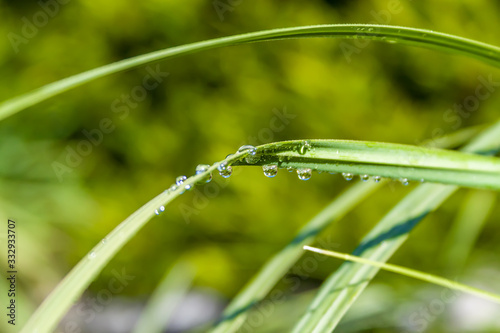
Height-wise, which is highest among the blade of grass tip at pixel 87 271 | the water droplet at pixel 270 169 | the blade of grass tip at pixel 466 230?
the blade of grass tip at pixel 466 230

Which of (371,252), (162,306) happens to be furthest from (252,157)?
(162,306)

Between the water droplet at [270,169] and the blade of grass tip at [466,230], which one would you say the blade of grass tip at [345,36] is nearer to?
the water droplet at [270,169]

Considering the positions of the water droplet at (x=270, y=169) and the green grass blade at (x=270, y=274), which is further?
the green grass blade at (x=270, y=274)

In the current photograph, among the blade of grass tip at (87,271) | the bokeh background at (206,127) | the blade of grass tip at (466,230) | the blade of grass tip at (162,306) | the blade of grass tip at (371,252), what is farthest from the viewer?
the bokeh background at (206,127)

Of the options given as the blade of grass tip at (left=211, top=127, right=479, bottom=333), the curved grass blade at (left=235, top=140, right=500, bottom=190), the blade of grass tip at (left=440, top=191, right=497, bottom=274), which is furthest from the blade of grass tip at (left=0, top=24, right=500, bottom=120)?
the blade of grass tip at (left=440, top=191, right=497, bottom=274)

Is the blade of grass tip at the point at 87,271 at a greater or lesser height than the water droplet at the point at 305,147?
lesser

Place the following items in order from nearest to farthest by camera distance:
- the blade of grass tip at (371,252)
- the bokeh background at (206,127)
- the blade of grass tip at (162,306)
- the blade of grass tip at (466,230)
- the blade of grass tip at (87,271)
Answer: the blade of grass tip at (87,271)
the blade of grass tip at (371,252)
the blade of grass tip at (162,306)
the blade of grass tip at (466,230)
the bokeh background at (206,127)

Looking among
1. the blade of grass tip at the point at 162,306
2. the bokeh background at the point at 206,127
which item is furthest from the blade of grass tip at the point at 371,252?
the bokeh background at the point at 206,127

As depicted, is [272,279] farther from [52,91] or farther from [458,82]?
[458,82]
